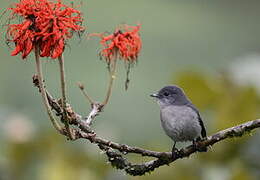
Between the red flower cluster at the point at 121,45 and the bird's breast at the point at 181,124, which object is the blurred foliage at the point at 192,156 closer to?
the bird's breast at the point at 181,124

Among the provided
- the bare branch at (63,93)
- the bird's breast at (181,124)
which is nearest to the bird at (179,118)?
the bird's breast at (181,124)

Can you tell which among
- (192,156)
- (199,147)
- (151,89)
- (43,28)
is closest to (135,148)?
(199,147)

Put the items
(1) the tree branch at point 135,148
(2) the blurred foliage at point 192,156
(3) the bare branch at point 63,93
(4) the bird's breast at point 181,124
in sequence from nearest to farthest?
(3) the bare branch at point 63,93
(1) the tree branch at point 135,148
(4) the bird's breast at point 181,124
(2) the blurred foliage at point 192,156

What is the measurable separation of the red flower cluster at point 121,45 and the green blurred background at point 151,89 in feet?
0.66

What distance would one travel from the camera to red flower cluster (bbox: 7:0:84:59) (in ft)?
11.3

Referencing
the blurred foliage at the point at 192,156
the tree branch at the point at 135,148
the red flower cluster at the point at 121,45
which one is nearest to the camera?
the tree branch at the point at 135,148

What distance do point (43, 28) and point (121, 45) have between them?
0.43 metres

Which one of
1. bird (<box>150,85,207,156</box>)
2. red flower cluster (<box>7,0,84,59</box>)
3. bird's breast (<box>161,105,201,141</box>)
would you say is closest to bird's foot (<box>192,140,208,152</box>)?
bird (<box>150,85,207,156</box>)

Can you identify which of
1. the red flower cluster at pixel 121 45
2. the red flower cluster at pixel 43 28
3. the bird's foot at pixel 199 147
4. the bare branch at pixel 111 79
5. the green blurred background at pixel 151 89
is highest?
the red flower cluster at pixel 43 28

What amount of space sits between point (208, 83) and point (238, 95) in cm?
20

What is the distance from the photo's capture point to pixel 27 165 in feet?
17.2

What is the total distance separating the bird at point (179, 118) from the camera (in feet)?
14.0

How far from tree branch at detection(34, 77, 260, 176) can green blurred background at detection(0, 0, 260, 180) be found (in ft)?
1.13

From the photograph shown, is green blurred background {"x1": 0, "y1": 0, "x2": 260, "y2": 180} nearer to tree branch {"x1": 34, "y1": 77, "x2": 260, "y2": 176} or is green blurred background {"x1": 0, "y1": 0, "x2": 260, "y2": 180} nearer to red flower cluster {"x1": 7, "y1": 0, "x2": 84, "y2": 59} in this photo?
red flower cluster {"x1": 7, "y1": 0, "x2": 84, "y2": 59}
